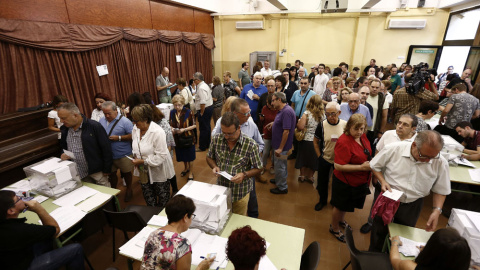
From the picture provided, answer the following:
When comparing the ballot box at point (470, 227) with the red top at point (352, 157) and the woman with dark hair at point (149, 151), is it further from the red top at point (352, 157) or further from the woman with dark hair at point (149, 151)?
the woman with dark hair at point (149, 151)

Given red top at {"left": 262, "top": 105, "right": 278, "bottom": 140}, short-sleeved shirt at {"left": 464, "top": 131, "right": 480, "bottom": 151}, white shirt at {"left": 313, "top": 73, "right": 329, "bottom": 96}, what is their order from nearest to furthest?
short-sleeved shirt at {"left": 464, "top": 131, "right": 480, "bottom": 151}
red top at {"left": 262, "top": 105, "right": 278, "bottom": 140}
white shirt at {"left": 313, "top": 73, "right": 329, "bottom": 96}

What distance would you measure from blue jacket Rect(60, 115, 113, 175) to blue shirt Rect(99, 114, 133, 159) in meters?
0.37

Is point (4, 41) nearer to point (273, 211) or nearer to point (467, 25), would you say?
point (273, 211)

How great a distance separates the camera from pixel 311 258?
1.76m

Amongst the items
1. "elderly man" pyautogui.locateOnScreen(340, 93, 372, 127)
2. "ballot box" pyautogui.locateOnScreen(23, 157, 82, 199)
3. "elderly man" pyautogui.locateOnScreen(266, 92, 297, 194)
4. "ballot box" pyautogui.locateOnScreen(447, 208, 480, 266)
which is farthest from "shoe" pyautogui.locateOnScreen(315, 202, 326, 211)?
"ballot box" pyautogui.locateOnScreen(23, 157, 82, 199)

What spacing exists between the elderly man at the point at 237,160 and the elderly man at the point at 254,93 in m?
2.56

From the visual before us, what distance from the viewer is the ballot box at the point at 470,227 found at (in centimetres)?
163

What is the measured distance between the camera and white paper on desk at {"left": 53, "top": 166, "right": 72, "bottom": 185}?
8.03ft

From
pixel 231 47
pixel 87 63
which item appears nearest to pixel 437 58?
pixel 231 47

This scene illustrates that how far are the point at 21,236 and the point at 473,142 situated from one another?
542cm

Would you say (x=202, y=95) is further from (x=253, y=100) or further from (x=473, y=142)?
(x=473, y=142)

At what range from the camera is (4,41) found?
3648mm

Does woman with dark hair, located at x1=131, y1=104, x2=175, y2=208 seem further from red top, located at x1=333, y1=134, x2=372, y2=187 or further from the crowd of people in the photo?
red top, located at x1=333, y1=134, x2=372, y2=187

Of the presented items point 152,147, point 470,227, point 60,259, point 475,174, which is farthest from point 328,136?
point 60,259
